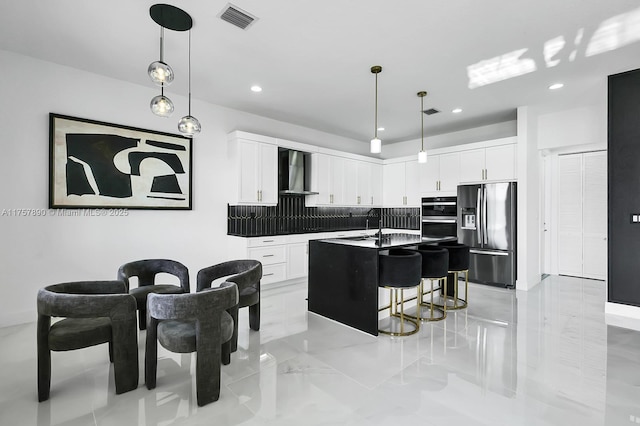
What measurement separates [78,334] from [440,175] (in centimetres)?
593

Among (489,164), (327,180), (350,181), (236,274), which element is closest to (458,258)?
(489,164)

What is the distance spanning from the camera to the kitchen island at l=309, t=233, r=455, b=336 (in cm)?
325

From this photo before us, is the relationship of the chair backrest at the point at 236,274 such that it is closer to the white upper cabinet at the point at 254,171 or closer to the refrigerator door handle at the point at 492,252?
the white upper cabinet at the point at 254,171

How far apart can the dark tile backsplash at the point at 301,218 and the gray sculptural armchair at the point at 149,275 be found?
169 cm

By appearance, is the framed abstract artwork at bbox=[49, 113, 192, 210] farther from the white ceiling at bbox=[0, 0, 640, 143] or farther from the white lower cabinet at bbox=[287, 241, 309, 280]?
the white lower cabinet at bbox=[287, 241, 309, 280]

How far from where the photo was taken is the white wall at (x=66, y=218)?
340 centimetres

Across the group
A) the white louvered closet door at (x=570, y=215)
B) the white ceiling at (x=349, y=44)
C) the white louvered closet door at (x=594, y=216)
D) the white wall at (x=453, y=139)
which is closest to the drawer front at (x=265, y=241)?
the white ceiling at (x=349, y=44)

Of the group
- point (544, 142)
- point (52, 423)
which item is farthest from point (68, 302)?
point (544, 142)

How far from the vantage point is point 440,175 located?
20.4 feet

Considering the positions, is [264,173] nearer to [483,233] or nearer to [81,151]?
[81,151]

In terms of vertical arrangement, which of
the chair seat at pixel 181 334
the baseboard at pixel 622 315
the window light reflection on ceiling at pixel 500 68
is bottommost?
the baseboard at pixel 622 315

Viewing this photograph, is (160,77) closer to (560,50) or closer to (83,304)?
(83,304)

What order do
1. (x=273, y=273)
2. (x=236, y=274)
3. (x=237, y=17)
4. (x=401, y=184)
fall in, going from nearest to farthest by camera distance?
(x=237, y=17) < (x=236, y=274) < (x=273, y=273) < (x=401, y=184)

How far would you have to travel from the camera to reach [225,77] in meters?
3.95
